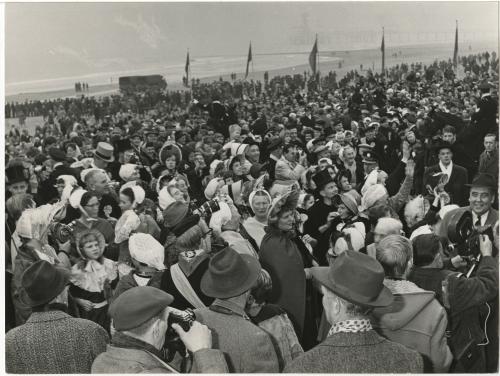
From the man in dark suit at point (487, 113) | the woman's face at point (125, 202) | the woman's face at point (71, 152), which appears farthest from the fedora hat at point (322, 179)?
the woman's face at point (71, 152)

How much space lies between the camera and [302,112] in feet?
51.4

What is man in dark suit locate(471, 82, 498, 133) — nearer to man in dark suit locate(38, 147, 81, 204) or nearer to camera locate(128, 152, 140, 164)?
camera locate(128, 152, 140, 164)

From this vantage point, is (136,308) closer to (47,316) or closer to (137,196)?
(47,316)

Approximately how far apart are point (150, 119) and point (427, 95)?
761 cm

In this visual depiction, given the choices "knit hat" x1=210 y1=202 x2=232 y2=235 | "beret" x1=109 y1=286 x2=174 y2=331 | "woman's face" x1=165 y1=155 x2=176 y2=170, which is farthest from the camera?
"woman's face" x1=165 y1=155 x2=176 y2=170

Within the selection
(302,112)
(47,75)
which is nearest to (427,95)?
(302,112)

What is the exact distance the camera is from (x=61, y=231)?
5.46m

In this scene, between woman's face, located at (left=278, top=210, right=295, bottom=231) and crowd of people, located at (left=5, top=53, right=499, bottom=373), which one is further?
woman's face, located at (left=278, top=210, right=295, bottom=231)

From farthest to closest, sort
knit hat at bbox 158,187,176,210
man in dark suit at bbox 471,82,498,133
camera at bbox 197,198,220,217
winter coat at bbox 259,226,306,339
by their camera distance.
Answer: man in dark suit at bbox 471,82,498,133, knit hat at bbox 158,187,176,210, camera at bbox 197,198,220,217, winter coat at bbox 259,226,306,339

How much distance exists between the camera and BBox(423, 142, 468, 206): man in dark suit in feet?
21.5

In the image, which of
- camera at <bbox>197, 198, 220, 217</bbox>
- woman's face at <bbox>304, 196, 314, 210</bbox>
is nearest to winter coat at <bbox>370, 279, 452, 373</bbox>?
camera at <bbox>197, 198, 220, 217</bbox>

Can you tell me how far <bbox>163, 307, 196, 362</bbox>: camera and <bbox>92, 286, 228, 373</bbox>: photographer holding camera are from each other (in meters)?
0.05

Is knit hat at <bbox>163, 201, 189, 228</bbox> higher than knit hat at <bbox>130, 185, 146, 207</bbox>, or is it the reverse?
knit hat at <bbox>163, 201, 189, 228</bbox>

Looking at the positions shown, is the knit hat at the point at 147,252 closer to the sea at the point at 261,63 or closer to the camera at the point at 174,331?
the camera at the point at 174,331
